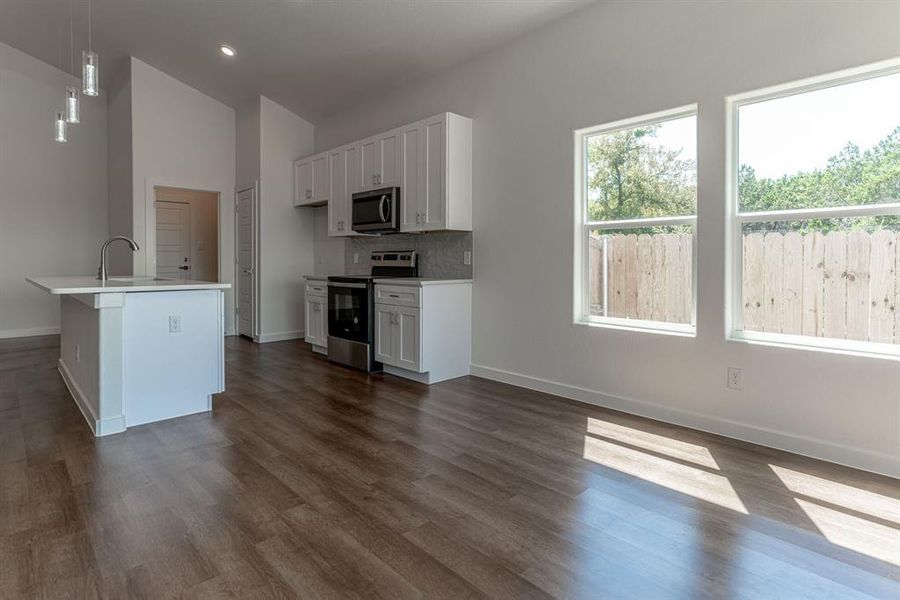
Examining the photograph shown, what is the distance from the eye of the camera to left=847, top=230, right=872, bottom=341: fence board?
2670 mm

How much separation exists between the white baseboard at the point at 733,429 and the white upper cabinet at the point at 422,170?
1.56 metres

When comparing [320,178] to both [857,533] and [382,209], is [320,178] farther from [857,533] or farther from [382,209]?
[857,533]

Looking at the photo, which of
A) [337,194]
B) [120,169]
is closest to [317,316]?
[337,194]

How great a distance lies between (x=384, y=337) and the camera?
4.70 metres

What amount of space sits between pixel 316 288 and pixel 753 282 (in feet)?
14.1

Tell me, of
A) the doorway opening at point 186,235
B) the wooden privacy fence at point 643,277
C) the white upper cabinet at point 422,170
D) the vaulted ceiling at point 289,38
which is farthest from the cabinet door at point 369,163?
the doorway opening at point 186,235

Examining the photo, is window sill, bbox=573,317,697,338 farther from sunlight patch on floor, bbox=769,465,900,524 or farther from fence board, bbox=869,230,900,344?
sunlight patch on floor, bbox=769,465,900,524

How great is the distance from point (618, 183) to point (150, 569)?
3.41 meters

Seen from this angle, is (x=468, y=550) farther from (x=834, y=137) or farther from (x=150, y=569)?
(x=834, y=137)

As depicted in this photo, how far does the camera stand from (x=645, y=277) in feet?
11.6

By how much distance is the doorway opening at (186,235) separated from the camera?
7.67 metres

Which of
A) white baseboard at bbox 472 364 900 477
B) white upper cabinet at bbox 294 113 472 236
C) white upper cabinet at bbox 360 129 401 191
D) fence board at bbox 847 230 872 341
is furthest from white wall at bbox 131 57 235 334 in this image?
fence board at bbox 847 230 872 341

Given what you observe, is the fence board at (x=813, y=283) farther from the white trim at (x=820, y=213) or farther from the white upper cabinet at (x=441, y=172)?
the white upper cabinet at (x=441, y=172)

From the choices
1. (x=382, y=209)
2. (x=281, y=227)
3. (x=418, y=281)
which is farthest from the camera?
(x=281, y=227)
